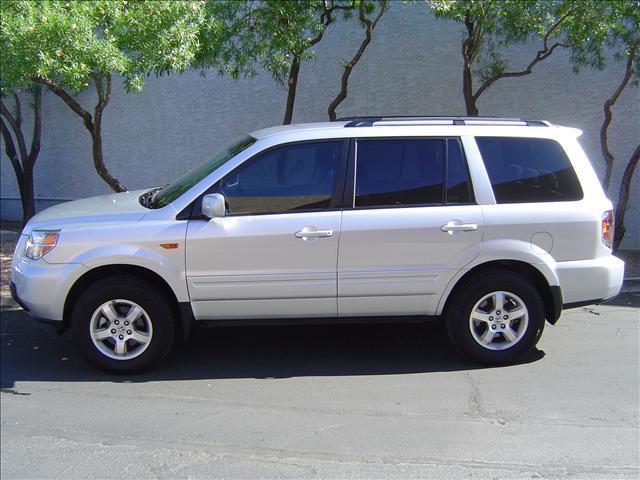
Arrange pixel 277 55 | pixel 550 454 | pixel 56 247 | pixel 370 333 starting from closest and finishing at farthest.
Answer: pixel 550 454 → pixel 56 247 → pixel 370 333 → pixel 277 55

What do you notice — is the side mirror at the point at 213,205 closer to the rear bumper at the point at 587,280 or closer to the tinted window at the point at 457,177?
the tinted window at the point at 457,177

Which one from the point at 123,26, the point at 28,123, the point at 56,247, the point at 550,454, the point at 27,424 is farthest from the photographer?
the point at 28,123

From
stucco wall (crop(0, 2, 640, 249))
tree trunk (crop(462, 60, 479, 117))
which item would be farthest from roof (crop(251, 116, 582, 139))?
stucco wall (crop(0, 2, 640, 249))

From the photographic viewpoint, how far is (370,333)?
6320 mm

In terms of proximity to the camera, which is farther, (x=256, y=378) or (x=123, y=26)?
(x=123, y=26)

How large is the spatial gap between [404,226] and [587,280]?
1.59 metres

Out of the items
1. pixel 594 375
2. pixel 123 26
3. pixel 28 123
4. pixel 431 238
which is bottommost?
pixel 594 375

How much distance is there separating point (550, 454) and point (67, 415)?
3240mm

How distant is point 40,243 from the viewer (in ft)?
16.7

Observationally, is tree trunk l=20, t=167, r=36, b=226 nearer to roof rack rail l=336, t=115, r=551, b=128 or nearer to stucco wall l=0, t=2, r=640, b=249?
stucco wall l=0, t=2, r=640, b=249

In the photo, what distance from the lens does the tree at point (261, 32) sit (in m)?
7.77

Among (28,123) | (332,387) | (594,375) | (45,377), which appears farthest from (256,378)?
(28,123)

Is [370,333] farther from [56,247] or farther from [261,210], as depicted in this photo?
[56,247]

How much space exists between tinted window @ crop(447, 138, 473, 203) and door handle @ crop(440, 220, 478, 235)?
0.21 metres
